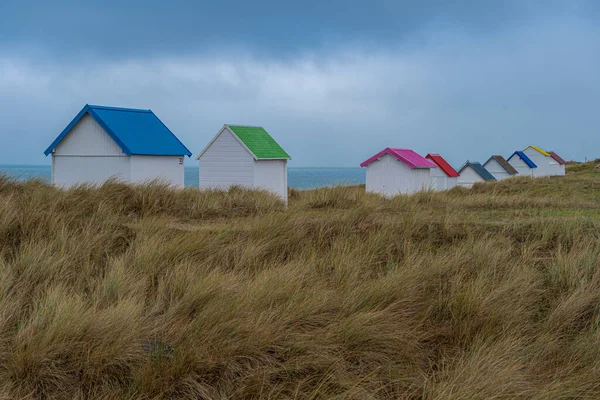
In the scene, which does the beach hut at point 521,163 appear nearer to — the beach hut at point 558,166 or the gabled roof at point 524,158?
the gabled roof at point 524,158

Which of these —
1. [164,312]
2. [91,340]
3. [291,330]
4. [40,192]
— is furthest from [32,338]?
[40,192]

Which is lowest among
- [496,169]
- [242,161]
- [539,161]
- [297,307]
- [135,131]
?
[297,307]

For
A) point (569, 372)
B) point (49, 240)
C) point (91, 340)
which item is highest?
point (49, 240)

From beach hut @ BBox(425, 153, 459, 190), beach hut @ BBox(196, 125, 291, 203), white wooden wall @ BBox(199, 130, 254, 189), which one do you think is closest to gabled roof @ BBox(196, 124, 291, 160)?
beach hut @ BBox(196, 125, 291, 203)

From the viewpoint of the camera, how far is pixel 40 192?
1036 cm

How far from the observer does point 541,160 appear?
193ft

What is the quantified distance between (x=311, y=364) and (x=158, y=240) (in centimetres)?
332

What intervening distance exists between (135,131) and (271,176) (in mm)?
5037

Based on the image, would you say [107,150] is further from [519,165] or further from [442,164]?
[519,165]

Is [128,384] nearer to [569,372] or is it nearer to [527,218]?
[569,372]

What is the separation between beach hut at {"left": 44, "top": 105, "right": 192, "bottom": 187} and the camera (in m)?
17.4

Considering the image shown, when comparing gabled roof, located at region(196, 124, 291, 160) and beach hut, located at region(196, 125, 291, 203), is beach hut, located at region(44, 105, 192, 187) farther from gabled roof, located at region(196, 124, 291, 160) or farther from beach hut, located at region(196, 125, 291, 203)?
gabled roof, located at region(196, 124, 291, 160)

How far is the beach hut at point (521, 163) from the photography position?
5653 cm

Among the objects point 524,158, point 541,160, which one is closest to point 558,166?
point 541,160
